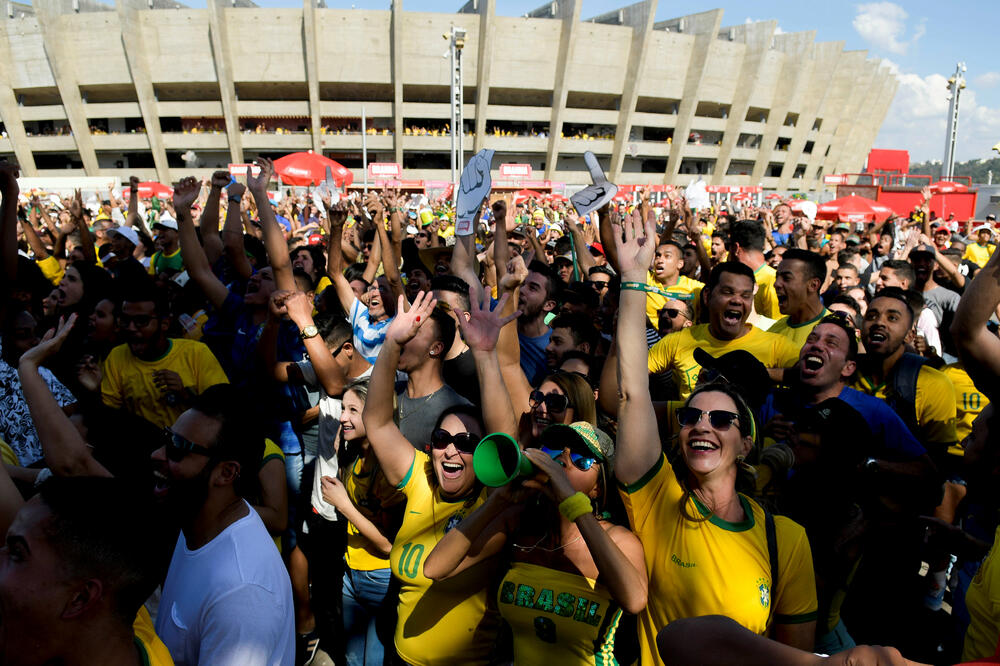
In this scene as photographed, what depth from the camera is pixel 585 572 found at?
2143 mm

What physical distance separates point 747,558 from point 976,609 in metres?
0.89

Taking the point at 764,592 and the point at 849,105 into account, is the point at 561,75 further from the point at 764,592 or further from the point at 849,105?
the point at 764,592

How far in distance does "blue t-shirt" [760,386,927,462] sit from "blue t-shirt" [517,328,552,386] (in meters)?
1.81

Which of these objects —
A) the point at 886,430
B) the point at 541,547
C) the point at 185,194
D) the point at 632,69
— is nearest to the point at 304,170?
the point at 185,194

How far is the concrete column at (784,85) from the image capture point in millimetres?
55156

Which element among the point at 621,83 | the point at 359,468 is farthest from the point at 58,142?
the point at 359,468

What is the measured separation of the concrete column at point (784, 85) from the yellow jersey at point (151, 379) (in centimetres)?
6117

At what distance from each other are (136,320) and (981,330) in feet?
13.5

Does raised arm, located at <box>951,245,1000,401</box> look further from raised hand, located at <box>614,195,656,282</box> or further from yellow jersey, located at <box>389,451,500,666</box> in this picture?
yellow jersey, located at <box>389,451,500,666</box>

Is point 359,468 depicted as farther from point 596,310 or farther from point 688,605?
point 596,310

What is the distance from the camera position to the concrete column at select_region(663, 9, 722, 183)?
50750mm

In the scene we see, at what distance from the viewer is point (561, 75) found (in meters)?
50.1

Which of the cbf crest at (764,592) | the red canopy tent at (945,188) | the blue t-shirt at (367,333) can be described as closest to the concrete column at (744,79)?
the red canopy tent at (945,188)

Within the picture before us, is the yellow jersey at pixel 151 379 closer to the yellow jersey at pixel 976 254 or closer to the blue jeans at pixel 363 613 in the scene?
the blue jeans at pixel 363 613
